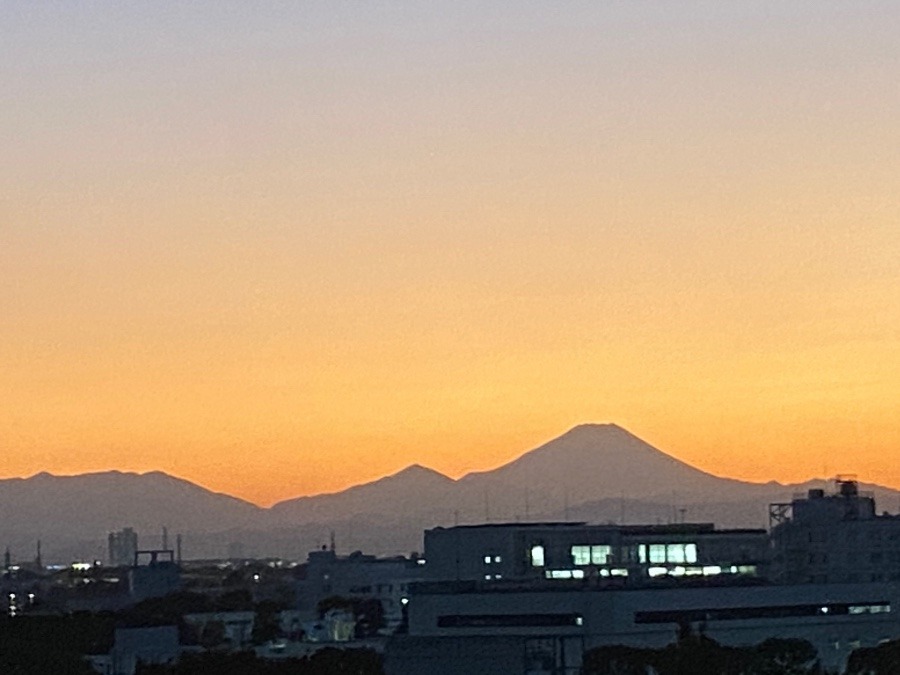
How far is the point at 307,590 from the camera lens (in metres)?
167

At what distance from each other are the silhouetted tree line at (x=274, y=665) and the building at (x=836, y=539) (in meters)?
44.8

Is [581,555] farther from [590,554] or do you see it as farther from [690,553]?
[690,553]

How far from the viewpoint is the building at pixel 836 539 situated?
116 m

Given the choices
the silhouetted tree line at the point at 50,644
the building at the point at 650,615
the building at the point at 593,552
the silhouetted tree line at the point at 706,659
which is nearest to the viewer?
the silhouetted tree line at the point at 706,659

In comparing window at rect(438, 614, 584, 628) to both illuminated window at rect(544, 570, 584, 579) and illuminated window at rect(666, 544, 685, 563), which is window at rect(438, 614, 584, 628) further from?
illuminated window at rect(666, 544, 685, 563)

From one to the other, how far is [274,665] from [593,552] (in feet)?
160

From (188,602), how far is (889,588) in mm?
52565

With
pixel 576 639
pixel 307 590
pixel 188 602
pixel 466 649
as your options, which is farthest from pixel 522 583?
pixel 307 590

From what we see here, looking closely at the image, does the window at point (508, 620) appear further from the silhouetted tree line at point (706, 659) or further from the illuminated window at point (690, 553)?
the illuminated window at point (690, 553)

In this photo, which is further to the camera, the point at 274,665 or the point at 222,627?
the point at 222,627

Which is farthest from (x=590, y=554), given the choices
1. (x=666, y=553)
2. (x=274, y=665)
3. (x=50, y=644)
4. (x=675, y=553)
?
(x=274, y=665)

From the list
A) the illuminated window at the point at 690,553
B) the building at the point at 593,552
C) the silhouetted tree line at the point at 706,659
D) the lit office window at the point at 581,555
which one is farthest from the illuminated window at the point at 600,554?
the silhouetted tree line at the point at 706,659

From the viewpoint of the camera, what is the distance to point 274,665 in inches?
2793

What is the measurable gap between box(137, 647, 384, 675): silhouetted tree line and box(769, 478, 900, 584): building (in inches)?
1762
